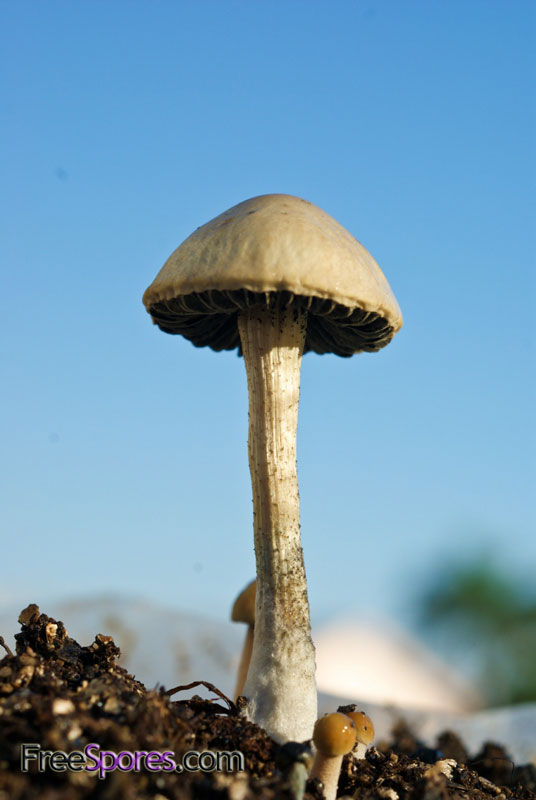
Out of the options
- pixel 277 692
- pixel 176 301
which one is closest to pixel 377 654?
pixel 277 692

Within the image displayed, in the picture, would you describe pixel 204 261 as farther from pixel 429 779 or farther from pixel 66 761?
pixel 429 779

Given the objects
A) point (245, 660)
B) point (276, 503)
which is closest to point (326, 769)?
point (276, 503)

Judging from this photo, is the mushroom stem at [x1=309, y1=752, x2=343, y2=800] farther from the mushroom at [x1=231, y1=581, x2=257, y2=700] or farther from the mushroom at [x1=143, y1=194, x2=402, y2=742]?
the mushroom at [x1=231, y1=581, x2=257, y2=700]

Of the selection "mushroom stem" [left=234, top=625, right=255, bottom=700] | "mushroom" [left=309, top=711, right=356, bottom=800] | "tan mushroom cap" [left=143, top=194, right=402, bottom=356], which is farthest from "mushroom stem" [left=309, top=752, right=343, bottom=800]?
"tan mushroom cap" [left=143, top=194, right=402, bottom=356]

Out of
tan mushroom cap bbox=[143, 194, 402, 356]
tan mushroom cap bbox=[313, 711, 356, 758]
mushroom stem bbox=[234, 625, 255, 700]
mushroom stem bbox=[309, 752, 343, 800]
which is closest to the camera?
tan mushroom cap bbox=[313, 711, 356, 758]

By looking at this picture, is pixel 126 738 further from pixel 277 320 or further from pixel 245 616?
pixel 245 616

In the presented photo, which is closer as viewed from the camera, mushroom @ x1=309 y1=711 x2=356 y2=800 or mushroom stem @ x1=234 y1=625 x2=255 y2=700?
mushroom @ x1=309 y1=711 x2=356 y2=800

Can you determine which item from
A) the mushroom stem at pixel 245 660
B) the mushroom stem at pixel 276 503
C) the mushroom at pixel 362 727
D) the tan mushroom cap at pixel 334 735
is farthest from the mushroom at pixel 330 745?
the mushroom stem at pixel 245 660
